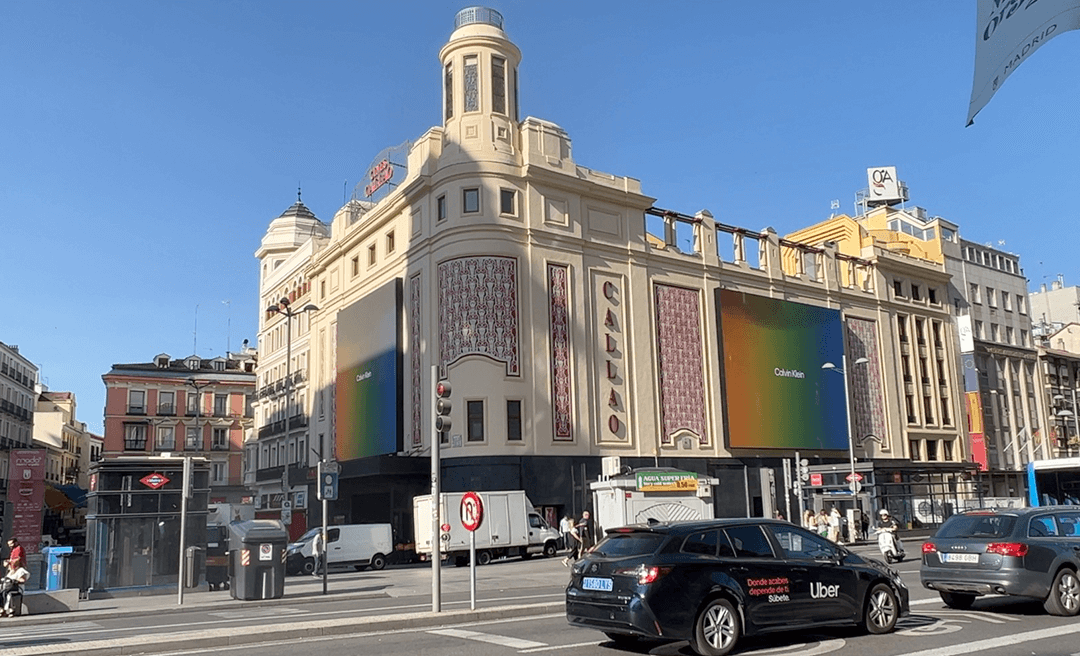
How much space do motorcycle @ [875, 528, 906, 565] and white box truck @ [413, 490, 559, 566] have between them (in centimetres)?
1389

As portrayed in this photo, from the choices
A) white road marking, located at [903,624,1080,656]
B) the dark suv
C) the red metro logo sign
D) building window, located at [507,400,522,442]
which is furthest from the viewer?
building window, located at [507,400,522,442]

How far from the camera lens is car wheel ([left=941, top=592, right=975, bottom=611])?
14.2 meters

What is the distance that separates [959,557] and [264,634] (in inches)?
385

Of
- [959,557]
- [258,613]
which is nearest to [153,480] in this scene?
[258,613]

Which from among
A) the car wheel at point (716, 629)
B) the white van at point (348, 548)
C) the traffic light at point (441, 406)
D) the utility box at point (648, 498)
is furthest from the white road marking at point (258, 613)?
the utility box at point (648, 498)

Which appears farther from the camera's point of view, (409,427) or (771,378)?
(771,378)

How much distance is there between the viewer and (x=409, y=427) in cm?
4628

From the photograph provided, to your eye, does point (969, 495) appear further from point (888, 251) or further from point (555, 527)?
point (555, 527)

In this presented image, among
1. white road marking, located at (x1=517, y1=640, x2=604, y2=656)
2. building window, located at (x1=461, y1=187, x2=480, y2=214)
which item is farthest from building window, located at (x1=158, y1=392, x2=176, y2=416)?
white road marking, located at (x1=517, y1=640, x2=604, y2=656)

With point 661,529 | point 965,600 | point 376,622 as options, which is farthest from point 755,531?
point 376,622

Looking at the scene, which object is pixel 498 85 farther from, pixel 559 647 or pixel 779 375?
pixel 559 647

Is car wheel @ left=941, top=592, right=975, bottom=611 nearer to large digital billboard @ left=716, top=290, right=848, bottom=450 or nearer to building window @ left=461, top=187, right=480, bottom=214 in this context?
building window @ left=461, top=187, right=480, bottom=214

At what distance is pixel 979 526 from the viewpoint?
13742mm

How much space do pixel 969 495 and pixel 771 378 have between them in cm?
2024
